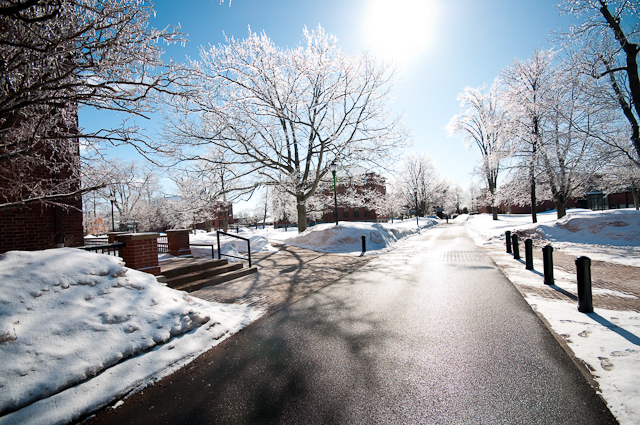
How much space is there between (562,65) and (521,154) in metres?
7.58

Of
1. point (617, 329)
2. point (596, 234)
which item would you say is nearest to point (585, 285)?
point (617, 329)

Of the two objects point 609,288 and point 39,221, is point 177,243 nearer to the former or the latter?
point 39,221

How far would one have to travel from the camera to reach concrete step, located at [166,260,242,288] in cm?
650

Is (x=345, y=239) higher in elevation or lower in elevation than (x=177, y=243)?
lower

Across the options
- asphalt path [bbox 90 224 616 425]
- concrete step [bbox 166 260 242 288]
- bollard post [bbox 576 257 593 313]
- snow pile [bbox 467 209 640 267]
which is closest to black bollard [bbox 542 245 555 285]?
asphalt path [bbox 90 224 616 425]

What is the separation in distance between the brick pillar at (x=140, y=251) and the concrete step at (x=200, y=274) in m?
0.57

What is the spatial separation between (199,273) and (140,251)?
1.71 meters

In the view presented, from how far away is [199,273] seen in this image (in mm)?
7219

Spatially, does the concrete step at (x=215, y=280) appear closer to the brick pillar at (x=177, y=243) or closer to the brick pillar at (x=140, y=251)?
the brick pillar at (x=140, y=251)

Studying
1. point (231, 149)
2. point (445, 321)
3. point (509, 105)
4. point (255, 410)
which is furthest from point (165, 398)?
point (509, 105)

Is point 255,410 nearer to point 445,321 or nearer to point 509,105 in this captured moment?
point 445,321

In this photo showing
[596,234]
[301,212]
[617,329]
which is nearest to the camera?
[617,329]

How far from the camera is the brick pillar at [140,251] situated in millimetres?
5707

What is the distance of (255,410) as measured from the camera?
8.38ft
